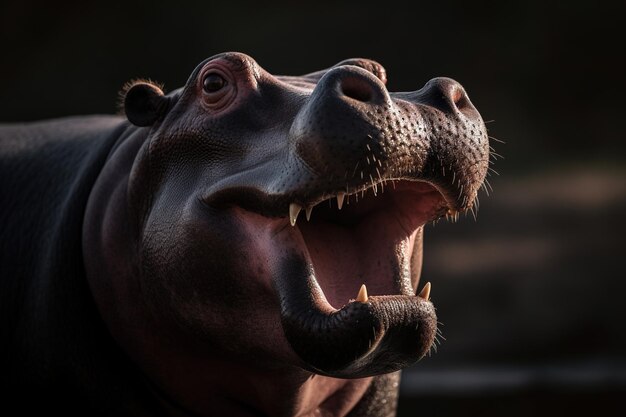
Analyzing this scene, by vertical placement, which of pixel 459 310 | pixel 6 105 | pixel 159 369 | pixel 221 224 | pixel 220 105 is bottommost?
pixel 459 310

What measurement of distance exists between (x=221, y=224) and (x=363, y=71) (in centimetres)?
55

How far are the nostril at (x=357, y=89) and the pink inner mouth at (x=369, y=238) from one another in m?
0.34

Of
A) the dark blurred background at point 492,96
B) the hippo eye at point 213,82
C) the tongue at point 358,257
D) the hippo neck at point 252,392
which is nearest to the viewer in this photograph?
the tongue at point 358,257

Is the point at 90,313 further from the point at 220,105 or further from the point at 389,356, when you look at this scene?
the point at 389,356

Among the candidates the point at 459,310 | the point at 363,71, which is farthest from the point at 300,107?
the point at 459,310

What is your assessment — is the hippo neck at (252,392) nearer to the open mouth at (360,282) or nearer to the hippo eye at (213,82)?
the open mouth at (360,282)

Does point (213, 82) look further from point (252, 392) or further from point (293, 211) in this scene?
point (252, 392)

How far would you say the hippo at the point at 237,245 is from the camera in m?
2.63

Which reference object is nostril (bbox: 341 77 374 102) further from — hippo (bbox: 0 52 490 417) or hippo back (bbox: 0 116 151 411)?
hippo back (bbox: 0 116 151 411)

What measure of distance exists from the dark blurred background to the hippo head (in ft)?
12.3

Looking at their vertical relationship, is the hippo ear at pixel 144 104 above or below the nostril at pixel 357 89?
below

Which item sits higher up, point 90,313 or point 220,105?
point 220,105

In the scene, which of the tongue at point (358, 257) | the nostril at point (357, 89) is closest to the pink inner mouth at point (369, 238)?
the tongue at point (358, 257)

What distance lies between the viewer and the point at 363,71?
2693 mm
